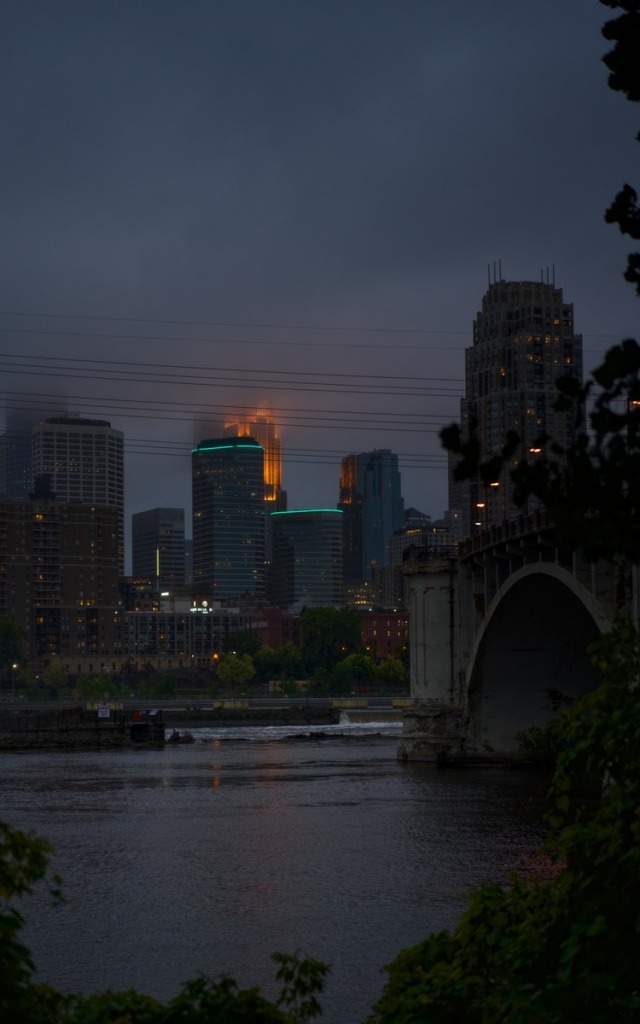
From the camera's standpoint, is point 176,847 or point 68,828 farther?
point 68,828

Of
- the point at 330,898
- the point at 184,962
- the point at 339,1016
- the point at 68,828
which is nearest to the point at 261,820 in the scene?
the point at 68,828

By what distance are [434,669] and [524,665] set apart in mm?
6102

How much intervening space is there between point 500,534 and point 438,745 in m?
16.2

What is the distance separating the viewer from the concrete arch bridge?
7319 cm

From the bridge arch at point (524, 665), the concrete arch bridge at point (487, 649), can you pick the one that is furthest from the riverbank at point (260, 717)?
the bridge arch at point (524, 665)

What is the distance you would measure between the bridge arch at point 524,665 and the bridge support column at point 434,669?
1680mm

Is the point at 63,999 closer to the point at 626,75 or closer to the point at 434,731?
the point at 626,75

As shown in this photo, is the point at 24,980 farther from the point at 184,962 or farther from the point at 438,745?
the point at 438,745

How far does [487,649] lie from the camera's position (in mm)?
77375

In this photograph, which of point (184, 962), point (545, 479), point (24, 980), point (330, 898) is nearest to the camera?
point (545, 479)

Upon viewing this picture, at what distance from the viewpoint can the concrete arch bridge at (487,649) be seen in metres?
73.2

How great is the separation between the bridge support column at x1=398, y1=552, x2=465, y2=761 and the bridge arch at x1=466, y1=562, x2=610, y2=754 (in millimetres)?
1680

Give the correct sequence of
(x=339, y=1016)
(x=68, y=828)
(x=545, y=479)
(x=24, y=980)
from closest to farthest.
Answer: (x=545, y=479)
(x=24, y=980)
(x=339, y=1016)
(x=68, y=828)

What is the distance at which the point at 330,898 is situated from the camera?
37.3 meters
